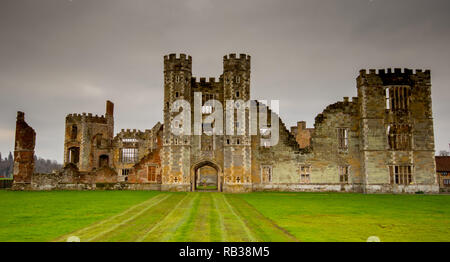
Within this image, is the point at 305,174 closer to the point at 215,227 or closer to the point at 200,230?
the point at 215,227

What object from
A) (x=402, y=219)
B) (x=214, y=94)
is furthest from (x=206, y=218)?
(x=214, y=94)

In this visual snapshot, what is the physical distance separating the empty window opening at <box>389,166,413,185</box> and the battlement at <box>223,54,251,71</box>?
698 inches

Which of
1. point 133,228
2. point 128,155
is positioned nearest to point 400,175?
point 133,228

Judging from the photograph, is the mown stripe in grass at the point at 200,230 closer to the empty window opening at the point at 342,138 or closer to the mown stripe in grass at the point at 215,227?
the mown stripe in grass at the point at 215,227

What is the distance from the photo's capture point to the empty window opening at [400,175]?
3612 cm

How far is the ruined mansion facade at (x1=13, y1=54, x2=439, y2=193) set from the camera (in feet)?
119

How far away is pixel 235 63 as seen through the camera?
37938 mm

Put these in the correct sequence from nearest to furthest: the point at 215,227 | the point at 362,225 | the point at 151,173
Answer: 1. the point at 215,227
2. the point at 362,225
3. the point at 151,173

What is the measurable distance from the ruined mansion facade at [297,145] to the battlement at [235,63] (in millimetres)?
103

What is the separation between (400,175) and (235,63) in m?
19.7

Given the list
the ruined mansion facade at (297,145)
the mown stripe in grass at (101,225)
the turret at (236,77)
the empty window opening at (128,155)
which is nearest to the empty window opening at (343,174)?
the ruined mansion facade at (297,145)

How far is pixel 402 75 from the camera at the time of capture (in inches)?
1469

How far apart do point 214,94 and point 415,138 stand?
20.6m
